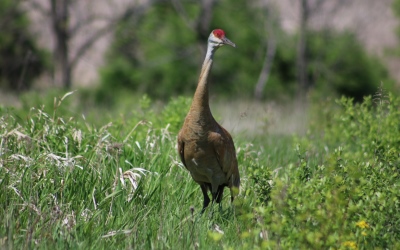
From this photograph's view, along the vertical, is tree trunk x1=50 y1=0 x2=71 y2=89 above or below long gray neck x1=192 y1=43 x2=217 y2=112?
below

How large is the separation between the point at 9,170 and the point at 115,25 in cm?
1428

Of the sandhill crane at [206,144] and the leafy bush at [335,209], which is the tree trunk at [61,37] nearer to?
the sandhill crane at [206,144]

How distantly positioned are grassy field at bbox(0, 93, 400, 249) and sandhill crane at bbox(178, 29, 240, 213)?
0.27 meters

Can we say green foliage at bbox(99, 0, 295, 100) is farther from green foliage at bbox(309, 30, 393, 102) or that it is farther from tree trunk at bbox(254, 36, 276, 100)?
green foliage at bbox(309, 30, 393, 102)

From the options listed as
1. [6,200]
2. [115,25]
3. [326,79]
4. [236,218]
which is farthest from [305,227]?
[326,79]

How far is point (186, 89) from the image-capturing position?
67.6 ft

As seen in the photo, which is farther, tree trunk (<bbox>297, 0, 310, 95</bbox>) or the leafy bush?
tree trunk (<bbox>297, 0, 310, 95</bbox>)

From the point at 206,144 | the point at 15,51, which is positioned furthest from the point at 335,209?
the point at 15,51

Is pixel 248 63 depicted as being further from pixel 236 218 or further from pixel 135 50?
pixel 236 218

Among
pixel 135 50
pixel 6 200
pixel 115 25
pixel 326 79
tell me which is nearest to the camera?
pixel 6 200

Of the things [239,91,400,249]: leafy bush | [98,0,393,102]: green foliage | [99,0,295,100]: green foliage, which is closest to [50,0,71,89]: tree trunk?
[98,0,393,102]: green foliage

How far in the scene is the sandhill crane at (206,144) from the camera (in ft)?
19.9

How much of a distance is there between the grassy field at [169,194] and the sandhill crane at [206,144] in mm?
272

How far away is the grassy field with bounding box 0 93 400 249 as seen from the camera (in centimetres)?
478
